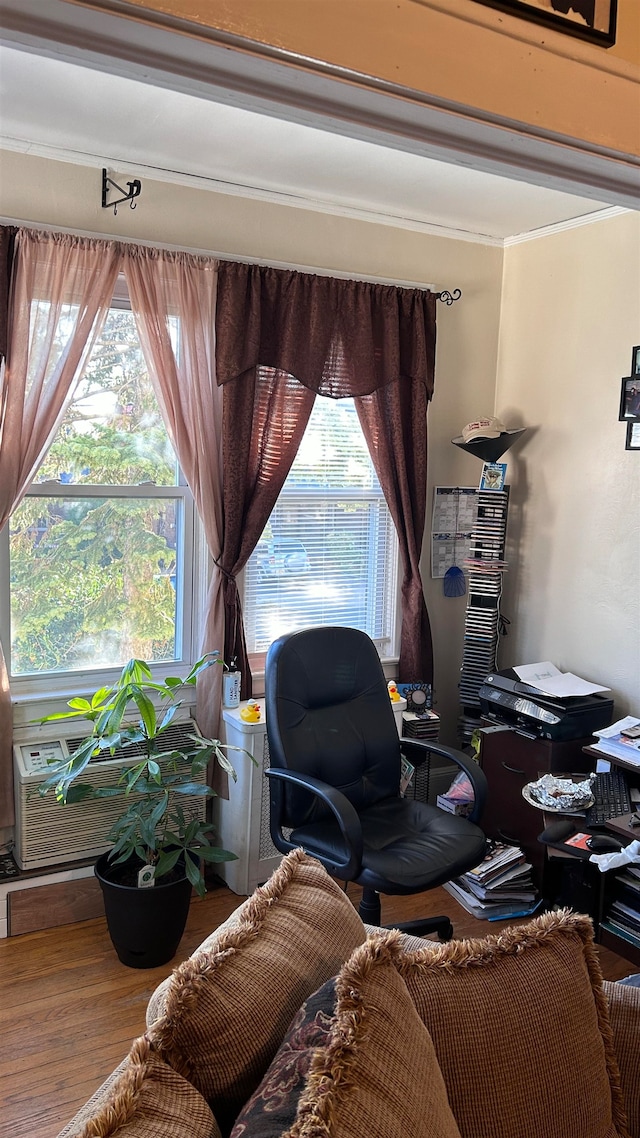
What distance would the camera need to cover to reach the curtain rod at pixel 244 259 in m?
2.82

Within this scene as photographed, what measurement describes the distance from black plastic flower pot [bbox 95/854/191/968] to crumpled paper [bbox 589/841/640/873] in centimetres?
127

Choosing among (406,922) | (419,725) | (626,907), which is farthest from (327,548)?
(626,907)

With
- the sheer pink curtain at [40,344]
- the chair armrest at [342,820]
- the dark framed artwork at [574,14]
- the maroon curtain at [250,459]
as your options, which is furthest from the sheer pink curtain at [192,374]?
the dark framed artwork at [574,14]

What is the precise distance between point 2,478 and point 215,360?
0.88m

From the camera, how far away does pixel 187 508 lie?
327cm

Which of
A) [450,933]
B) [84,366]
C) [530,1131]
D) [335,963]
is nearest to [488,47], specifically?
[335,963]

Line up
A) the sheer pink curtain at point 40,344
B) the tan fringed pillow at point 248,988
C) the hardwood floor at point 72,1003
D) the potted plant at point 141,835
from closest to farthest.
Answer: the tan fringed pillow at point 248,988, the hardwood floor at point 72,1003, the potted plant at point 141,835, the sheer pink curtain at point 40,344

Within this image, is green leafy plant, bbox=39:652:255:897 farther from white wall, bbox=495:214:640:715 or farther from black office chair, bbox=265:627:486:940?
white wall, bbox=495:214:640:715

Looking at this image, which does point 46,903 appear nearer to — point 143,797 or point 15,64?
point 143,797

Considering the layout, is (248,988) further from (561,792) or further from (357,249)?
(357,249)

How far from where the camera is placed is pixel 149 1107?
0.97 m

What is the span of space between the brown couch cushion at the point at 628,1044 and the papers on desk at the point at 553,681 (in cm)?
171

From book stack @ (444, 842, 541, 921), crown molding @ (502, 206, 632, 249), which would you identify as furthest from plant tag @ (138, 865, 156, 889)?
crown molding @ (502, 206, 632, 249)

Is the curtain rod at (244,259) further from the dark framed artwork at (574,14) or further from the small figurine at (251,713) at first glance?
the dark framed artwork at (574,14)
